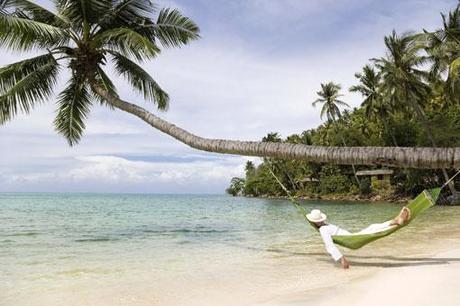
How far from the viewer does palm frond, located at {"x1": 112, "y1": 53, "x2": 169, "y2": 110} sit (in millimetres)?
9812

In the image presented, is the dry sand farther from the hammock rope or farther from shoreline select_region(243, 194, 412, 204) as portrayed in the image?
shoreline select_region(243, 194, 412, 204)

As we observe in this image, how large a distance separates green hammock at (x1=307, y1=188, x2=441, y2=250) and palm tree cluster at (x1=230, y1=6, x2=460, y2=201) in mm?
13546

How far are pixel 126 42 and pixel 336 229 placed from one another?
5064mm

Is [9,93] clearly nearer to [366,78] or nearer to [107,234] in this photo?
[107,234]

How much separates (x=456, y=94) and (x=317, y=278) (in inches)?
807

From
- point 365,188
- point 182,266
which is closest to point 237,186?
point 365,188

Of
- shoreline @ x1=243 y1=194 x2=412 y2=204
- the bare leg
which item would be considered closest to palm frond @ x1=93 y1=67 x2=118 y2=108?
the bare leg

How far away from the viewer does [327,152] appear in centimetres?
493

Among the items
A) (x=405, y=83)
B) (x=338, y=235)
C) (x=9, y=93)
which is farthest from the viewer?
(x=405, y=83)

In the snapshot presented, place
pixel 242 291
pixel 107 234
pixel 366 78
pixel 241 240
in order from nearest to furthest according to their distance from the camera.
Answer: pixel 242 291 → pixel 241 240 → pixel 107 234 → pixel 366 78

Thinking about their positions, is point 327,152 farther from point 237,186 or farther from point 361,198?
point 237,186

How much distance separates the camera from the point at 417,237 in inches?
379

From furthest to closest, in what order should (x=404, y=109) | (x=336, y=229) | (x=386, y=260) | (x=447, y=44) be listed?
1. (x=404, y=109)
2. (x=447, y=44)
3. (x=386, y=260)
4. (x=336, y=229)

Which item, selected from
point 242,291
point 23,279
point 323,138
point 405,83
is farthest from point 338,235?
point 323,138
